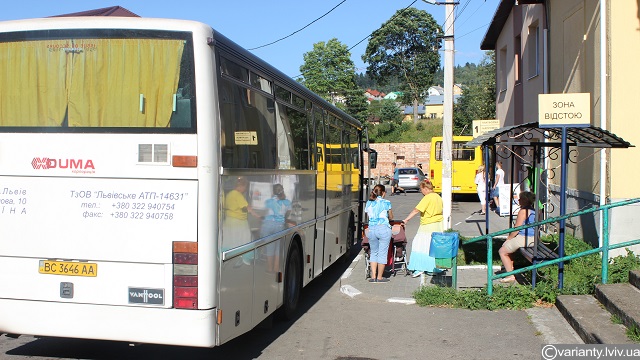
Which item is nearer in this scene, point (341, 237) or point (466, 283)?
Answer: point (466, 283)

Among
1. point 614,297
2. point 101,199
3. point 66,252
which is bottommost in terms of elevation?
point 614,297

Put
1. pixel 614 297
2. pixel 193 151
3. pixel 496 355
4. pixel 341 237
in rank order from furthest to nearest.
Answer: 1. pixel 341 237
2. pixel 614 297
3. pixel 496 355
4. pixel 193 151

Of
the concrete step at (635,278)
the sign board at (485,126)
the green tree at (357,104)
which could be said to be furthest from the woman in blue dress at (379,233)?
the green tree at (357,104)

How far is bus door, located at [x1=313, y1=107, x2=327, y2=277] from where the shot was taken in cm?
1032

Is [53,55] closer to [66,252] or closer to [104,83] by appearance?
[104,83]

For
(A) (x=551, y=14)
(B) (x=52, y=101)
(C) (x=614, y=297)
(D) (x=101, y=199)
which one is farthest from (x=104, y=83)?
(A) (x=551, y=14)

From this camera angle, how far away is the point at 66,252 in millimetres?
5988

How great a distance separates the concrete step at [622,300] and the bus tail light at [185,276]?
4.40 metres

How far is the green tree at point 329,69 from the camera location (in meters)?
69.2

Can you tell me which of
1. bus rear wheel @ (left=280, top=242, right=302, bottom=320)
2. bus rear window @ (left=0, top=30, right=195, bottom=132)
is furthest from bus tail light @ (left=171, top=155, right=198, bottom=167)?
bus rear wheel @ (left=280, top=242, right=302, bottom=320)

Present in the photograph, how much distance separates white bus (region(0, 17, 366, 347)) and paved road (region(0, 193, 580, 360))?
4.16ft

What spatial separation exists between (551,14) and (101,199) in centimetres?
1329

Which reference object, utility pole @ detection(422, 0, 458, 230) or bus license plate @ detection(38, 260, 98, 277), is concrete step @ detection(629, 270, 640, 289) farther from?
utility pole @ detection(422, 0, 458, 230)

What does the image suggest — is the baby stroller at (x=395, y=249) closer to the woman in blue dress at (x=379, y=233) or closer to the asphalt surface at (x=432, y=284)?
the asphalt surface at (x=432, y=284)
